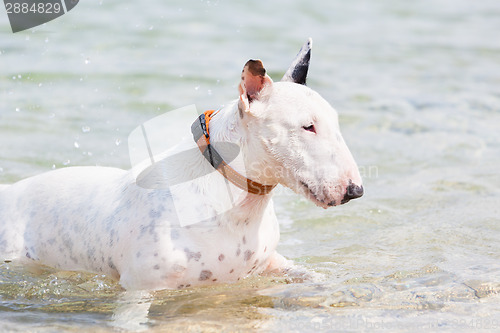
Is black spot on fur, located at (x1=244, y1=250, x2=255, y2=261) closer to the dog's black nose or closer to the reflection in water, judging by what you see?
the reflection in water

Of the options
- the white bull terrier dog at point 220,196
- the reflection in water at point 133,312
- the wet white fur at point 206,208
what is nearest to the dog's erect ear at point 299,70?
the white bull terrier dog at point 220,196

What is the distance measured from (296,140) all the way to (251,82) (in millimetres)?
367

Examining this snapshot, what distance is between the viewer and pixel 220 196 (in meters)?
3.54

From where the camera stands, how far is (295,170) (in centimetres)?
334

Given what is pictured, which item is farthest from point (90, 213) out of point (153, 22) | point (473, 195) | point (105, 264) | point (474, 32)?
point (474, 32)

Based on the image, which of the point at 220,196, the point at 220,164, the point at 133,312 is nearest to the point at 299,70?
the point at 220,164

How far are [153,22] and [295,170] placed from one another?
9066mm

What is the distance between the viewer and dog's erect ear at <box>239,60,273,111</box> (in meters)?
3.29

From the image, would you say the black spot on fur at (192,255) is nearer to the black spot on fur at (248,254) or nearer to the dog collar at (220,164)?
the black spot on fur at (248,254)

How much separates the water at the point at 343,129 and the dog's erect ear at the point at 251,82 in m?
1.07

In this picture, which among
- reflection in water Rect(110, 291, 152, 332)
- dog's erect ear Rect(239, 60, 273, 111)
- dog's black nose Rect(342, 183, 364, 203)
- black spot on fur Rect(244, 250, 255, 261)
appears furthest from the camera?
black spot on fur Rect(244, 250, 255, 261)

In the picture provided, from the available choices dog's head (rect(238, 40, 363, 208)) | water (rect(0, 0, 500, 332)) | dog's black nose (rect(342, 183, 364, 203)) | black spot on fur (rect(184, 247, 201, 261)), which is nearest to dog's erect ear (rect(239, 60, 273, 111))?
dog's head (rect(238, 40, 363, 208))

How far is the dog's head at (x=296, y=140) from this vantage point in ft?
10.6

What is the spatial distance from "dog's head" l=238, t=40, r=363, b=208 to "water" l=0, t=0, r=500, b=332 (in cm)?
78
